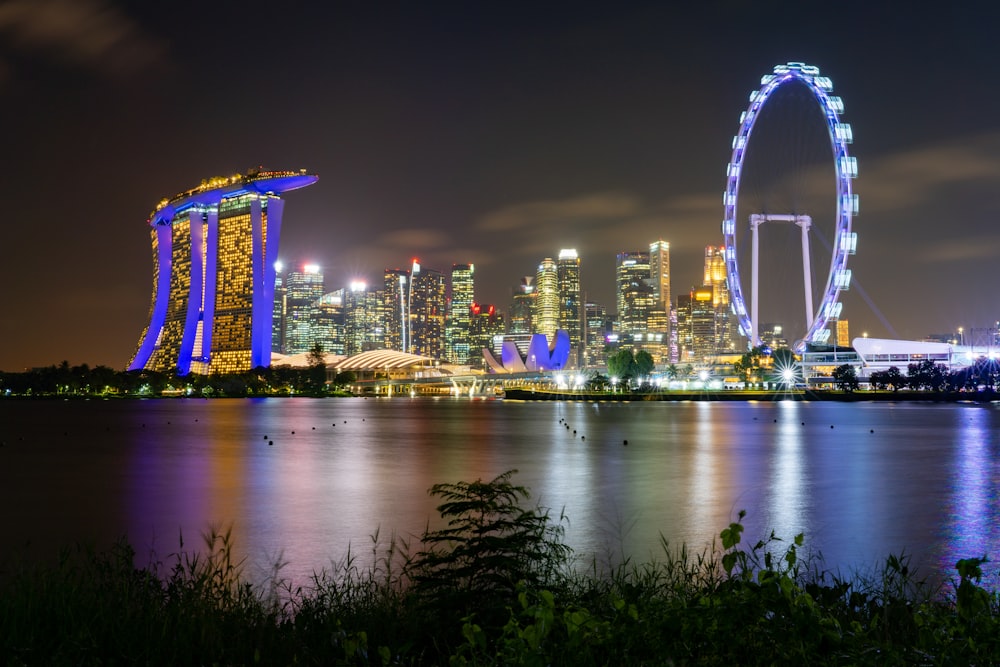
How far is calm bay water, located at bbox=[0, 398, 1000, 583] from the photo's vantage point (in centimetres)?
1903

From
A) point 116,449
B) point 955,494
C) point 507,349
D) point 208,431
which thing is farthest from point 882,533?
point 507,349

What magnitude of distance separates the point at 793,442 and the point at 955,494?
21.9 meters

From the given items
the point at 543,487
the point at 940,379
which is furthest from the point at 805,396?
the point at 543,487

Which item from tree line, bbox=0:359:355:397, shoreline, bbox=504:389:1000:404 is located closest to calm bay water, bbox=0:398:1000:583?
shoreline, bbox=504:389:1000:404

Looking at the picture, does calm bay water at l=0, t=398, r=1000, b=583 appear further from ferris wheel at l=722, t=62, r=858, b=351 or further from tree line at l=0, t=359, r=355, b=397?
tree line at l=0, t=359, r=355, b=397

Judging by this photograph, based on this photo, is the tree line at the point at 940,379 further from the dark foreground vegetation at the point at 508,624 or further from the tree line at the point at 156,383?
the dark foreground vegetation at the point at 508,624

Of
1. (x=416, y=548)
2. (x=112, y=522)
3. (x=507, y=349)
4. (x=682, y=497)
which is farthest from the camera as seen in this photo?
(x=507, y=349)

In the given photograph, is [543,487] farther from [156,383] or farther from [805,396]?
[156,383]

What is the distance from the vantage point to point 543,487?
92.3ft

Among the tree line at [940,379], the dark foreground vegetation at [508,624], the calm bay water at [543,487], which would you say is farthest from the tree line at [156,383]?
the dark foreground vegetation at [508,624]

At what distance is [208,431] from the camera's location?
6359 centimetres

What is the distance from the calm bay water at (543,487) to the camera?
1903 centimetres

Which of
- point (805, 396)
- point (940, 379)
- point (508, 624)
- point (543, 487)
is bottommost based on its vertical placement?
point (543, 487)

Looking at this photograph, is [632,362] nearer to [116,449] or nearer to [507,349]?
[507,349]
